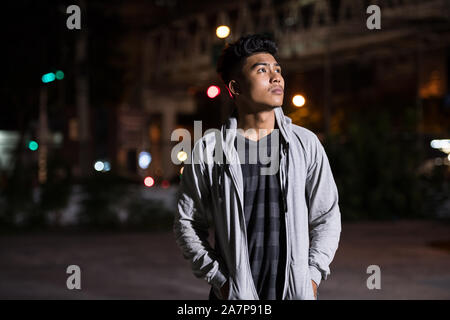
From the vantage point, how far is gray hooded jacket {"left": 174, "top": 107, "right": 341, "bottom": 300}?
2.88 m

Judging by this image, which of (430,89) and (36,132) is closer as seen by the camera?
(430,89)

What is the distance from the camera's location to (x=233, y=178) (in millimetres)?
2914

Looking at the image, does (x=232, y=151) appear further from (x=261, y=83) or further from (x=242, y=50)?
(x=242, y=50)

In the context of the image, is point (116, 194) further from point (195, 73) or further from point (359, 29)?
point (195, 73)

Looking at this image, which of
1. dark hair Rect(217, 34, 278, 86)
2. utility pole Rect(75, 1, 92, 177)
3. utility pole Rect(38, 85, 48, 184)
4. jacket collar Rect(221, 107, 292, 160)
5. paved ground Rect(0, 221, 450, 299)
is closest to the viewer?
jacket collar Rect(221, 107, 292, 160)

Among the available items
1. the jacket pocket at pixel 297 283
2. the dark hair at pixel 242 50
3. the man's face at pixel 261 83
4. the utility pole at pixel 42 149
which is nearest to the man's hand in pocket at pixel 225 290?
the jacket pocket at pixel 297 283

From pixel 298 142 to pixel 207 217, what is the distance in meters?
0.51

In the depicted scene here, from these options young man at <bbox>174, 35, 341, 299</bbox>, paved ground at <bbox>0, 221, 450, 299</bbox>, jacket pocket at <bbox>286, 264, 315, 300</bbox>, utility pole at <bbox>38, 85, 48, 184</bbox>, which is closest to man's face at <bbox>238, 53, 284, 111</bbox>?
young man at <bbox>174, 35, 341, 299</bbox>

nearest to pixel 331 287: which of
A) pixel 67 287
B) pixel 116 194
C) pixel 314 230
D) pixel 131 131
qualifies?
pixel 67 287

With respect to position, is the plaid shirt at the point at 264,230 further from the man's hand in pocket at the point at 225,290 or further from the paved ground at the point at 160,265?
the paved ground at the point at 160,265

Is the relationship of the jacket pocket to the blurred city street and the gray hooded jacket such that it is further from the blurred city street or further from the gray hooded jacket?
Answer: the blurred city street

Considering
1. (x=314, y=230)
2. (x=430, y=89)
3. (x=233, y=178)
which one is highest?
(x=430, y=89)

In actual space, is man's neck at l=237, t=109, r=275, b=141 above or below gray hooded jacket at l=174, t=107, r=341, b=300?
above

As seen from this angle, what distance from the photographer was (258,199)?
2.94m
